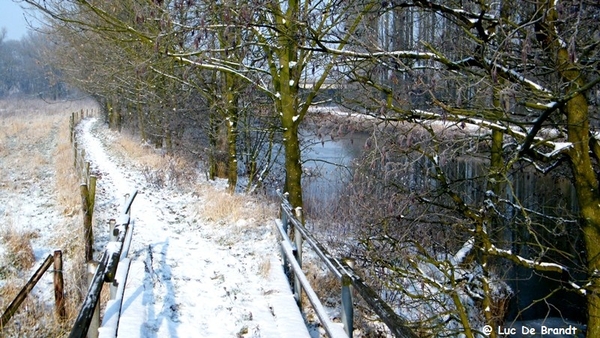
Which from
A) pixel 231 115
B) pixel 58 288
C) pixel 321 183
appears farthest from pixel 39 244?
pixel 321 183

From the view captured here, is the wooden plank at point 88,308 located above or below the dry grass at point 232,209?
above

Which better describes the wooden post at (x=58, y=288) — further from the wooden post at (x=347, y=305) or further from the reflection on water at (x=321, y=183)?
the reflection on water at (x=321, y=183)

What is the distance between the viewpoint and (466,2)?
535 centimetres

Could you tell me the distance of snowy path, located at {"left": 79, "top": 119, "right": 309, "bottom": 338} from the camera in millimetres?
5141

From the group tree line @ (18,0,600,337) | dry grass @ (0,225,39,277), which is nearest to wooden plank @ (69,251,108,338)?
tree line @ (18,0,600,337)

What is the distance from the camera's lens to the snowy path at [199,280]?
514cm

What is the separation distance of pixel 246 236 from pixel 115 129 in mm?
25255

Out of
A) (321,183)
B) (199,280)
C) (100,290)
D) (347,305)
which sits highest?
(100,290)

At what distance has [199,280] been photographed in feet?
21.9

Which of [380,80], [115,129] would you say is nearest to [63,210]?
[380,80]

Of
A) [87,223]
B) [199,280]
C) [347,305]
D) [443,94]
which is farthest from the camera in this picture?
[87,223]

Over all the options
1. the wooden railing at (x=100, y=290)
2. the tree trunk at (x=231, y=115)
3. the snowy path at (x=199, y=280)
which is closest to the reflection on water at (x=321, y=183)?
the tree trunk at (x=231, y=115)

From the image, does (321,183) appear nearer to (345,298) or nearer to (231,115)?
(231,115)

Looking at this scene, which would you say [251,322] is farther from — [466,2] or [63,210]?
[63,210]
